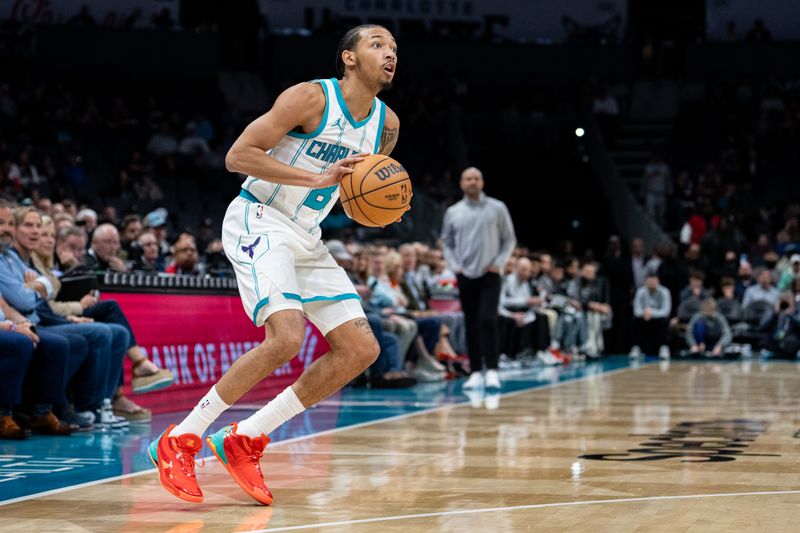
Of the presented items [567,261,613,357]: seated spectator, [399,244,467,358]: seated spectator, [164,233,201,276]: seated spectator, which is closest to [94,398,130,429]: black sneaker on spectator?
[164,233,201,276]: seated spectator

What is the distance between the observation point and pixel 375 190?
498 cm

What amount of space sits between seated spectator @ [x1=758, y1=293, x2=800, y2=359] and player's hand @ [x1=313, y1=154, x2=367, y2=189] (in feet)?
46.5

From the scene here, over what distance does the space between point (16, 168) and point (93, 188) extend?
2.27m

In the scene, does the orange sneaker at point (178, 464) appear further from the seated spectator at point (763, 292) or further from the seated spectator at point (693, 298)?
the seated spectator at point (763, 292)

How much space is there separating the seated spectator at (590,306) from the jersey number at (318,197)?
13.1 meters

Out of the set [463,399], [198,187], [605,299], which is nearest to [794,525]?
[463,399]

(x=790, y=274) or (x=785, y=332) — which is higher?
(x=790, y=274)

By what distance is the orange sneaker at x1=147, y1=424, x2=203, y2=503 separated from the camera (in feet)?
15.8

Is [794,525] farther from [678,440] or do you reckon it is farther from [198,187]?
[198,187]

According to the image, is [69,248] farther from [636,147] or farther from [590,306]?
[636,147]

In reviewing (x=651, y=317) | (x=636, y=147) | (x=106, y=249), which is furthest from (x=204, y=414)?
(x=636, y=147)

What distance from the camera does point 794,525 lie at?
4270mm

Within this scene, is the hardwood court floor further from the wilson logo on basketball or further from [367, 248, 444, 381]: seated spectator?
[367, 248, 444, 381]: seated spectator

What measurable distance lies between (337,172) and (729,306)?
15.2m
